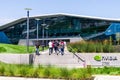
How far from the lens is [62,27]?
84812mm

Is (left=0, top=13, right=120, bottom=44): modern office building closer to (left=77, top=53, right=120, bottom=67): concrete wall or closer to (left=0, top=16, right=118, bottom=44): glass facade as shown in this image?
(left=0, top=16, right=118, bottom=44): glass facade

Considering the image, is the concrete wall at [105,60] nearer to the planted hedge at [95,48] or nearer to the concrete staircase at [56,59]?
the concrete staircase at [56,59]

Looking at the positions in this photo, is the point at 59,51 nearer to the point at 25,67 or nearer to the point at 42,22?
the point at 25,67

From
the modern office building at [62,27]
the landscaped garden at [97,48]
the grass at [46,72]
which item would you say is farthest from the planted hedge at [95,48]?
the modern office building at [62,27]

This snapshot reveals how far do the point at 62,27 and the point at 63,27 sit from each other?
0.24 metres

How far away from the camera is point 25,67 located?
13945 mm

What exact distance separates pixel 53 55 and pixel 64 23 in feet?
190

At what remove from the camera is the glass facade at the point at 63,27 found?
262ft

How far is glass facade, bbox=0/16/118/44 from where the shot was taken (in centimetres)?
7981
